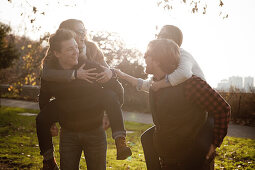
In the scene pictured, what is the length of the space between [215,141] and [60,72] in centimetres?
163

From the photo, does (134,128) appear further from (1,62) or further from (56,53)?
(1,62)

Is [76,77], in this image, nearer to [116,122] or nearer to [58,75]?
[58,75]

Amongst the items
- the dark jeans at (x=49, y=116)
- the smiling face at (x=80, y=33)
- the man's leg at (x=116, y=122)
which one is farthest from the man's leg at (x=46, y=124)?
the smiling face at (x=80, y=33)

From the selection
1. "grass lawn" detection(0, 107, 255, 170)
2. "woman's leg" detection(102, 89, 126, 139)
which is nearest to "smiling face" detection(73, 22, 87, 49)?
"woman's leg" detection(102, 89, 126, 139)

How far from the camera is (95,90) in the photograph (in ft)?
9.07

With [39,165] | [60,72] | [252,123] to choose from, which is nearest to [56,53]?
[60,72]

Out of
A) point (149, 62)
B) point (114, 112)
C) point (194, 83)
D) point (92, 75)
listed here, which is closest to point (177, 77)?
point (194, 83)

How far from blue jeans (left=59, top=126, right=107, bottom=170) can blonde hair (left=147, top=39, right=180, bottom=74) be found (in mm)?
940

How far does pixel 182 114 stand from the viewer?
2.47 m

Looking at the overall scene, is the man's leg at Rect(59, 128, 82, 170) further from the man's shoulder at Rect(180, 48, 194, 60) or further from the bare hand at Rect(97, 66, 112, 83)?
the man's shoulder at Rect(180, 48, 194, 60)

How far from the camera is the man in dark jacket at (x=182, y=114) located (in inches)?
95.4

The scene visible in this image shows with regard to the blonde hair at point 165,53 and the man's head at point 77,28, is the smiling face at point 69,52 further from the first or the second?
the blonde hair at point 165,53


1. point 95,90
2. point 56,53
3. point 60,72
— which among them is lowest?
point 95,90

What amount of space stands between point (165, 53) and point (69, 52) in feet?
3.13
